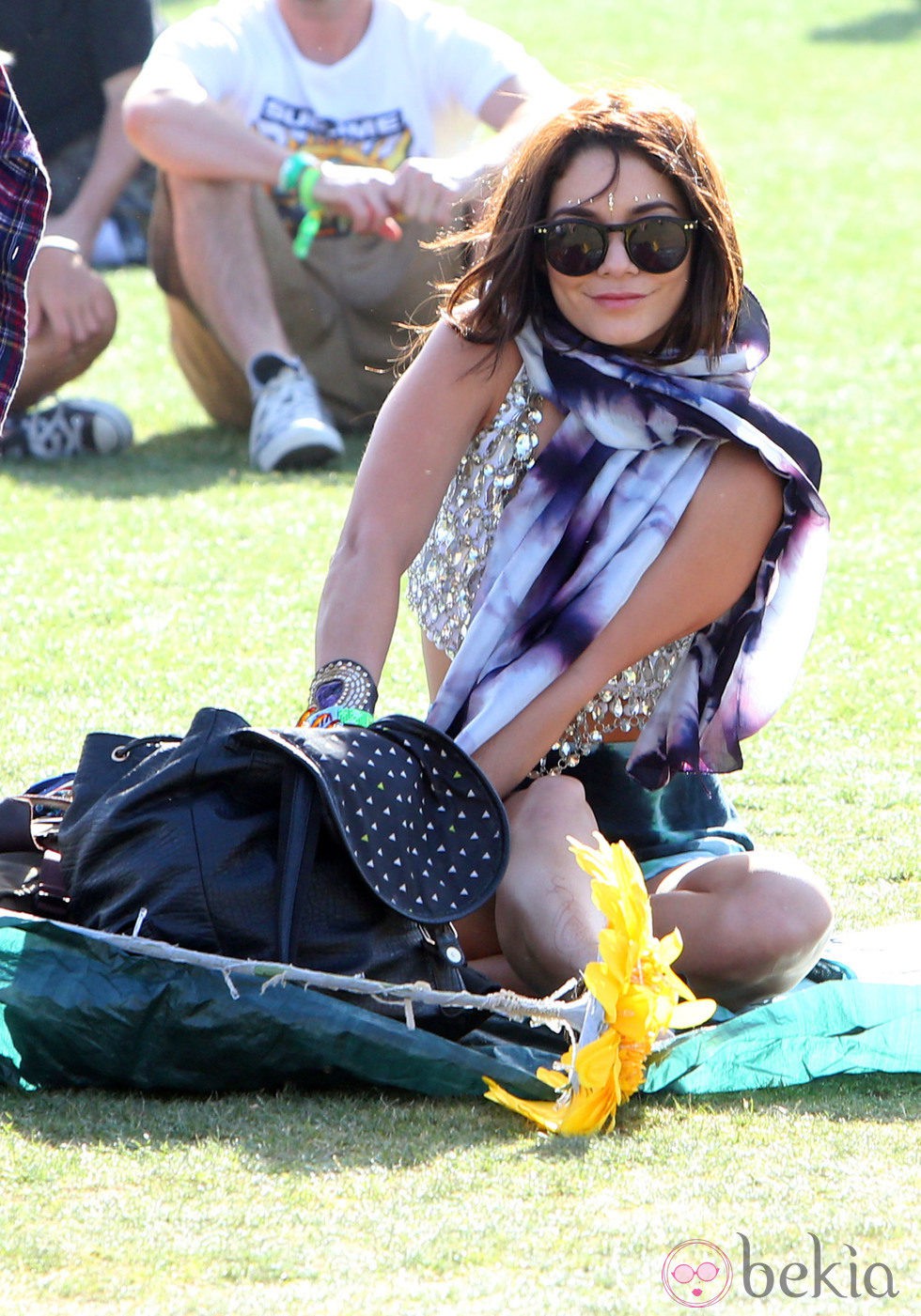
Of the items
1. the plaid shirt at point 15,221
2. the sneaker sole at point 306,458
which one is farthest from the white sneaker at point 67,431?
the plaid shirt at point 15,221

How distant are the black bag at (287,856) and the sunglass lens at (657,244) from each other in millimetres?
767

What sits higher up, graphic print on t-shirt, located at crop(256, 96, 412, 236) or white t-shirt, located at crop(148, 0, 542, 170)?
white t-shirt, located at crop(148, 0, 542, 170)

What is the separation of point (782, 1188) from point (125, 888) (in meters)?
0.84

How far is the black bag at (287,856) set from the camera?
2.23 m

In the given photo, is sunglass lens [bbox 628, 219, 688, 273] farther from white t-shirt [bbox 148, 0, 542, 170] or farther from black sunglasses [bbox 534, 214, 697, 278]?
white t-shirt [bbox 148, 0, 542, 170]

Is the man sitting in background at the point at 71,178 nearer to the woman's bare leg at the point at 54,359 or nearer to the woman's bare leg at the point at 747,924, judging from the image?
the woman's bare leg at the point at 54,359

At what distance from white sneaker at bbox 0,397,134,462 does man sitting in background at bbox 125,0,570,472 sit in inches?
15.6

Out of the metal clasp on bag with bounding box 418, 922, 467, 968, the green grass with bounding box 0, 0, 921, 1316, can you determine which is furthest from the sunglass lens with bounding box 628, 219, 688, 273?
the metal clasp on bag with bounding box 418, 922, 467, 968

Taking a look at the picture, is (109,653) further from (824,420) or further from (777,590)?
(824,420)

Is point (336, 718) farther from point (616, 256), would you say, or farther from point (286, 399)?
point (286, 399)

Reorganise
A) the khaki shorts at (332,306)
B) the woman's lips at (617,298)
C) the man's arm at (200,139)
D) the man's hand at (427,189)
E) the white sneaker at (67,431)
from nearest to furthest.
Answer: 1. the woman's lips at (617,298)
2. the man's hand at (427,189)
3. the man's arm at (200,139)
4. the white sneaker at (67,431)
5. the khaki shorts at (332,306)

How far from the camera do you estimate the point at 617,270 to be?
260cm

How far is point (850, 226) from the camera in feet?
29.2

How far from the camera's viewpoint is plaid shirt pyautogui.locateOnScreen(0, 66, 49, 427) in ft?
8.50
